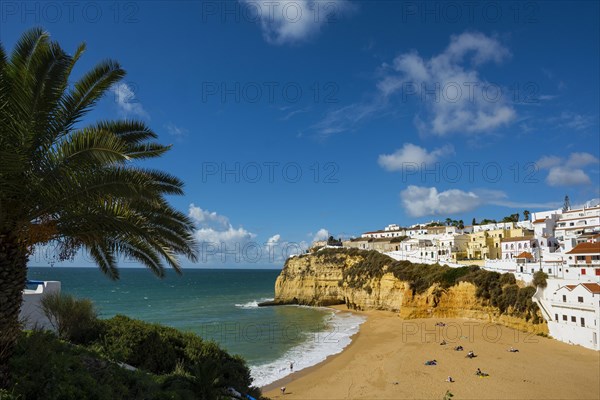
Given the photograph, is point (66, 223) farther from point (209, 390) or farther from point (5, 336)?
point (209, 390)

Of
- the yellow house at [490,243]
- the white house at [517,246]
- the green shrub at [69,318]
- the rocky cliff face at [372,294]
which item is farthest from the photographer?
the yellow house at [490,243]

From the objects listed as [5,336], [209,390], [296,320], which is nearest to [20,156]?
[5,336]

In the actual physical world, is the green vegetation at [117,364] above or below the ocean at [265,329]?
above

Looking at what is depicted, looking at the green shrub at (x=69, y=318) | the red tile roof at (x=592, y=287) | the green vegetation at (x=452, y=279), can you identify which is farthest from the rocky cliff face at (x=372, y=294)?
the green shrub at (x=69, y=318)

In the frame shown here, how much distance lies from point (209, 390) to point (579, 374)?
83.4 ft

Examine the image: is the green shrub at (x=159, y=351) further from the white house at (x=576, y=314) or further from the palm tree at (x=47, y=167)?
the white house at (x=576, y=314)

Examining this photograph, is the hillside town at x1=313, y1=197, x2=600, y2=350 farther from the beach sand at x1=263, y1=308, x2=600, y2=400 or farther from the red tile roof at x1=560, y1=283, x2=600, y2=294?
the beach sand at x1=263, y1=308, x2=600, y2=400

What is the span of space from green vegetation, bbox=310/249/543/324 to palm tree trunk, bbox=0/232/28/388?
39115 mm

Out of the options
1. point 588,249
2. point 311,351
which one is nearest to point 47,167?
point 311,351

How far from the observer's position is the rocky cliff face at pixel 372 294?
4166 cm

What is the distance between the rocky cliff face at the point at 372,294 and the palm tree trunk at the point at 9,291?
38820 mm

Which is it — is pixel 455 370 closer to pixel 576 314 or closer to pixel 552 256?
pixel 576 314

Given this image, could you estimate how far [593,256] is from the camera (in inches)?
1399

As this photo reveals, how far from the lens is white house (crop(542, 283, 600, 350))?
28.7 meters
